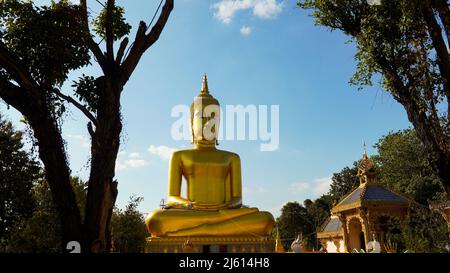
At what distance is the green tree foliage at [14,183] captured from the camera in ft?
46.1

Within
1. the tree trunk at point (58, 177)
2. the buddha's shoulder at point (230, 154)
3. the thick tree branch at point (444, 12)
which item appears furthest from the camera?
the buddha's shoulder at point (230, 154)

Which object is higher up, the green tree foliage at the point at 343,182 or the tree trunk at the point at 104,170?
the green tree foliage at the point at 343,182

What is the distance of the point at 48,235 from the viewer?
1580 centimetres

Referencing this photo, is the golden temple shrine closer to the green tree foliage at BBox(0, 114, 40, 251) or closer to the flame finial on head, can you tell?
the flame finial on head

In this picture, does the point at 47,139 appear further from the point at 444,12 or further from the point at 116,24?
the point at 444,12

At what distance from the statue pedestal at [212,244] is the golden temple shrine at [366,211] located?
7.95 meters

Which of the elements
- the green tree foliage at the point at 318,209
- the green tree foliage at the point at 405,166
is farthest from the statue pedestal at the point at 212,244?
the green tree foliage at the point at 318,209

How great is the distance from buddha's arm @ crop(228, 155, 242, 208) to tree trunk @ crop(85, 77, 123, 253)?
4.23 meters

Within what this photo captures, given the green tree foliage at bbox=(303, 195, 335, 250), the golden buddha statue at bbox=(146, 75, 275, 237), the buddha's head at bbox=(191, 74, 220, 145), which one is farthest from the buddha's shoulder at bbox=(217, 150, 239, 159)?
the green tree foliage at bbox=(303, 195, 335, 250)

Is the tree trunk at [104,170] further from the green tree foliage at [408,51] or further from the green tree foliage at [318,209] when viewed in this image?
the green tree foliage at [318,209]

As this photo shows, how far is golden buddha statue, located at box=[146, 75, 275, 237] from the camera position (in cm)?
760

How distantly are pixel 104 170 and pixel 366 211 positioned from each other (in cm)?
1324

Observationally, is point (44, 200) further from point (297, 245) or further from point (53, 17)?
point (53, 17)
